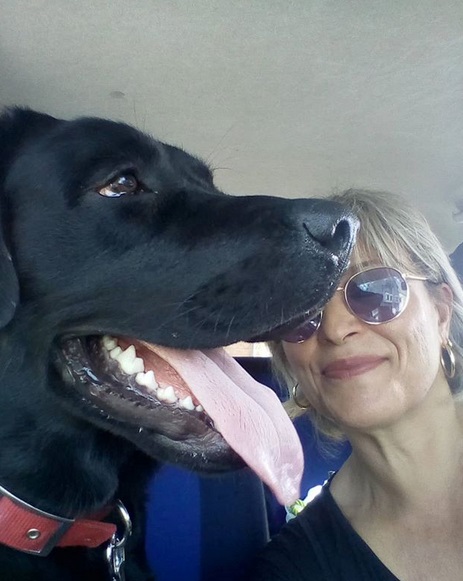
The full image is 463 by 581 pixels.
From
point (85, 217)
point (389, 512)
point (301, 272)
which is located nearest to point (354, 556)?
point (389, 512)

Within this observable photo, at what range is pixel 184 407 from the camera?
1092mm

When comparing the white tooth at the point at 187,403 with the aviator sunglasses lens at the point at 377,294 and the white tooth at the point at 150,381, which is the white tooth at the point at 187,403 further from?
the aviator sunglasses lens at the point at 377,294

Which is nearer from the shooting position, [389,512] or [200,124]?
[389,512]

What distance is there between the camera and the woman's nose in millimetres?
1425

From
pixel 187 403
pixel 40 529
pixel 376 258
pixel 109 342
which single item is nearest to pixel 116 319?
pixel 109 342

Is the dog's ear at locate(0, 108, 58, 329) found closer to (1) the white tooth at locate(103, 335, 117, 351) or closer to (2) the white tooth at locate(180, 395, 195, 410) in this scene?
(1) the white tooth at locate(103, 335, 117, 351)

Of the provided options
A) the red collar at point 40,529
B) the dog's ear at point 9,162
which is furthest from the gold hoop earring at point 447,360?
the dog's ear at point 9,162

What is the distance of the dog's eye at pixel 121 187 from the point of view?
120cm

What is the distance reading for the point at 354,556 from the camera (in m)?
1.41

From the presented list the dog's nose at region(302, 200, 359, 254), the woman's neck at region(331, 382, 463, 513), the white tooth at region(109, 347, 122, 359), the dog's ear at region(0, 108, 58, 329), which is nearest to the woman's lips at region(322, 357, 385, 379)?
the woman's neck at region(331, 382, 463, 513)

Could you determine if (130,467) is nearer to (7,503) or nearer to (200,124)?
(7,503)

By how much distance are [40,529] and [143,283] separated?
43 centimetres

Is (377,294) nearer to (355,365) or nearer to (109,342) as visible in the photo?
(355,365)

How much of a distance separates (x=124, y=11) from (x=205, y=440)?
1007 mm
